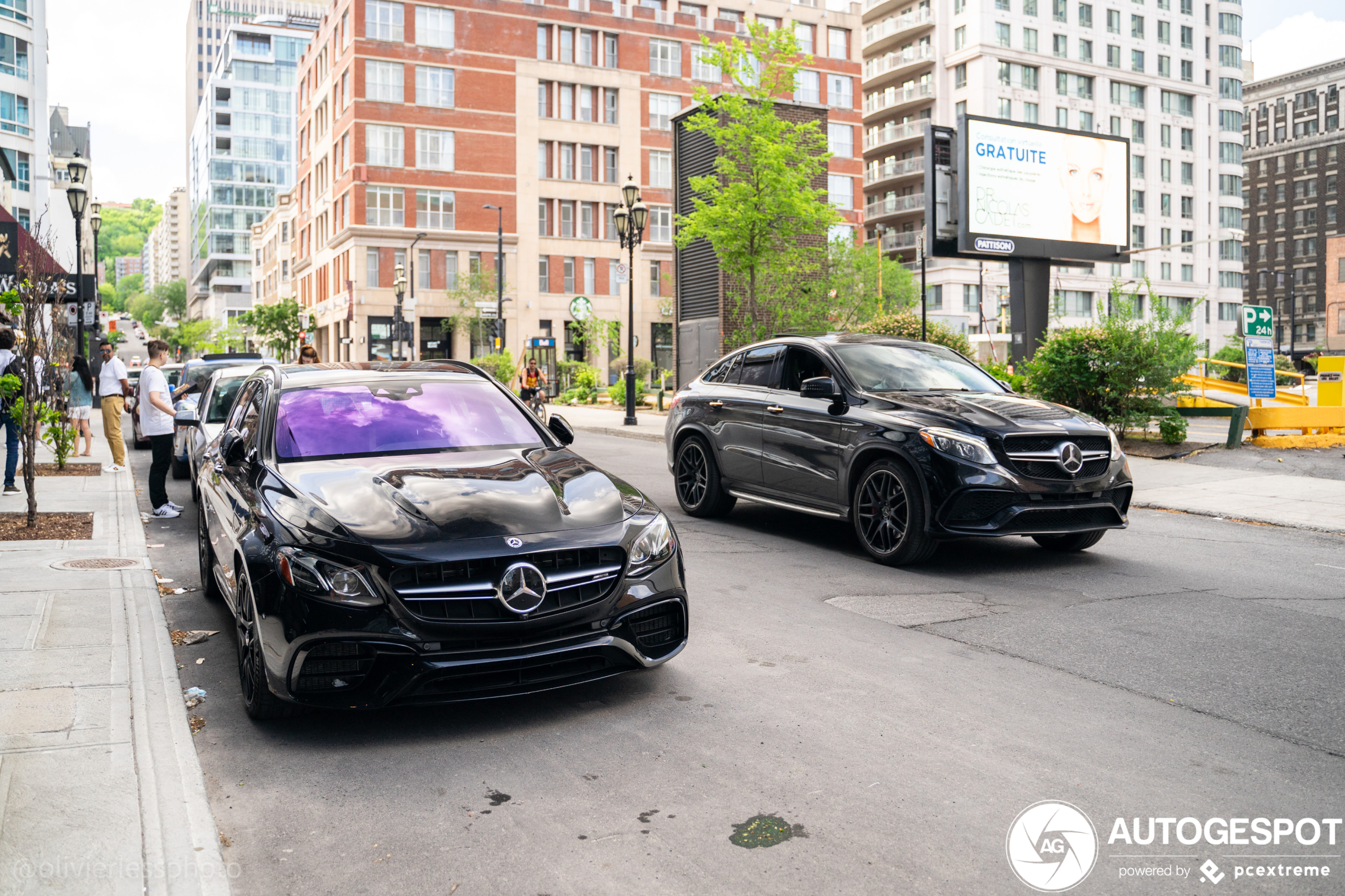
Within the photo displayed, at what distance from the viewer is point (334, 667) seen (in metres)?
4.39

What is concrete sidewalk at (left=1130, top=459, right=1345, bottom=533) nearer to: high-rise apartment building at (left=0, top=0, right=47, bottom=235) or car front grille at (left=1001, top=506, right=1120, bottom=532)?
car front grille at (left=1001, top=506, right=1120, bottom=532)

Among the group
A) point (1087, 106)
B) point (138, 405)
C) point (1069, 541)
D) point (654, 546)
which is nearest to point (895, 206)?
point (1087, 106)

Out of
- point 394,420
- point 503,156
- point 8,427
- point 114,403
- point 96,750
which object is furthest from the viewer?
point 503,156

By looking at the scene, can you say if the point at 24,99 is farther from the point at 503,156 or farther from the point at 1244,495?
the point at 1244,495

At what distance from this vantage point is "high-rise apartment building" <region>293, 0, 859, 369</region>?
63438 mm

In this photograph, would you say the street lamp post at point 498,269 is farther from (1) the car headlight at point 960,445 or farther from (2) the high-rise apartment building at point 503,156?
(1) the car headlight at point 960,445

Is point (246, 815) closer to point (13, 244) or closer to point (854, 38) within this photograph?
point (13, 244)

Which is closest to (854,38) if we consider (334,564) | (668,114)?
(668,114)

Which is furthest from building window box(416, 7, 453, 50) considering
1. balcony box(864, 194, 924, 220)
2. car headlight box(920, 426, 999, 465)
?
car headlight box(920, 426, 999, 465)

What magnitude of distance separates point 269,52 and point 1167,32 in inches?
3913

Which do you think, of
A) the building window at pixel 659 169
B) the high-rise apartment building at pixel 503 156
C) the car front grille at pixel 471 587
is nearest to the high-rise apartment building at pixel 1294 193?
the high-rise apartment building at pixel 503 156

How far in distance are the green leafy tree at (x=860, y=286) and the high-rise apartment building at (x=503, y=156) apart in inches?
446

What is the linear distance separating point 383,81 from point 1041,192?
48.6m

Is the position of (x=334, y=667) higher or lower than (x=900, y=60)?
lower
